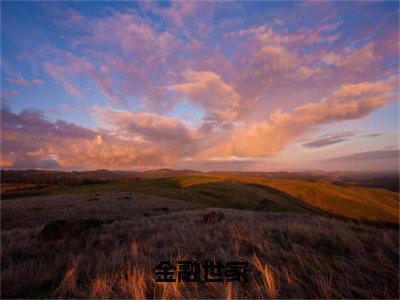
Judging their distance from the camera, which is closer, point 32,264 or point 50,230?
point 32,264

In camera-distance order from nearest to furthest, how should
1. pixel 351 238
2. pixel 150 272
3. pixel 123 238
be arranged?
pixel 150 272 < pixel 351 238 < pixel 123 238

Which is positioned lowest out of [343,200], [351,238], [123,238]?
[343,200]

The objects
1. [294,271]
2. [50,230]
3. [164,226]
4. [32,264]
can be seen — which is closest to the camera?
[294,271]

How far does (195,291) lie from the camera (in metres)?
3.41

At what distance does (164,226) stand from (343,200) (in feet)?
265

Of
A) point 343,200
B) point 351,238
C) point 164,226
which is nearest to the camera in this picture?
point 351,238

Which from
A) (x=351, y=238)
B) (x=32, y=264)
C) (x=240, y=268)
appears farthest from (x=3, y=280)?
(x=351, y=238)

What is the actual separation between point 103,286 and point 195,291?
1.30m

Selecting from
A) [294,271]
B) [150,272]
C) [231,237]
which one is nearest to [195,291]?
[150,272]

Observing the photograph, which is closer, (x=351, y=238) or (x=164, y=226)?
(x=351, y=238)

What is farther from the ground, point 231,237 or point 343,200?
point 231,237

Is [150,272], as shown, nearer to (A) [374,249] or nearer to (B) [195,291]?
(B) [195,291]

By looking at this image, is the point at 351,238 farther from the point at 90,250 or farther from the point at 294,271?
the point at 90,250

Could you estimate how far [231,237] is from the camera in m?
6.35
